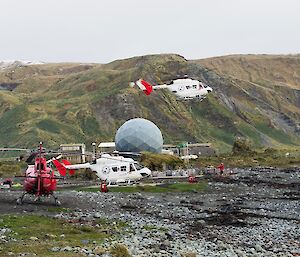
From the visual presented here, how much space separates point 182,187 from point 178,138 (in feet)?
292

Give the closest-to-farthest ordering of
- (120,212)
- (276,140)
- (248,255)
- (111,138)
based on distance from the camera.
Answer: (248,255) → (120,212) → (111,138) → (276,140)

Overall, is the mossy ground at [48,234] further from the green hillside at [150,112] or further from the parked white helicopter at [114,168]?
the green hillside at [150,112]

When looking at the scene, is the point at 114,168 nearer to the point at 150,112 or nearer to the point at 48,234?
the point at 48,234

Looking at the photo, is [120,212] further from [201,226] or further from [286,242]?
[286,242]

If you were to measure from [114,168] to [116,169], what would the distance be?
21 cm

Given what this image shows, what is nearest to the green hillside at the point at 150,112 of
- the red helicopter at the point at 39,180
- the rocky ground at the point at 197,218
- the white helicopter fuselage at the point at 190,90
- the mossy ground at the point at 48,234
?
the white helicopter fuselage at the point at 190,90

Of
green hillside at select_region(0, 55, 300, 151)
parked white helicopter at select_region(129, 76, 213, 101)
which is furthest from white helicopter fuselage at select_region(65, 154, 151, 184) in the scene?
green hillside at select_region(0, 55, 300, 151)

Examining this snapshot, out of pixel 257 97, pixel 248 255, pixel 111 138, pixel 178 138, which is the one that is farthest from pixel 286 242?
pixel 257 97

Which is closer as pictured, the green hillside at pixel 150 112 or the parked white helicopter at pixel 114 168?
the parked white helicopter at pixel 114 168

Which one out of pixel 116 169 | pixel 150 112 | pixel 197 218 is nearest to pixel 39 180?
pixel 197 218

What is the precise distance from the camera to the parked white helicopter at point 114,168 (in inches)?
1510

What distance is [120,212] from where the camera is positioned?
1081 inches

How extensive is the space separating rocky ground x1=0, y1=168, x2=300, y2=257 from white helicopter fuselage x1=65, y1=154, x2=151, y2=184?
9.80 ft

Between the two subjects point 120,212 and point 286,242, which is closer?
point 286,242
